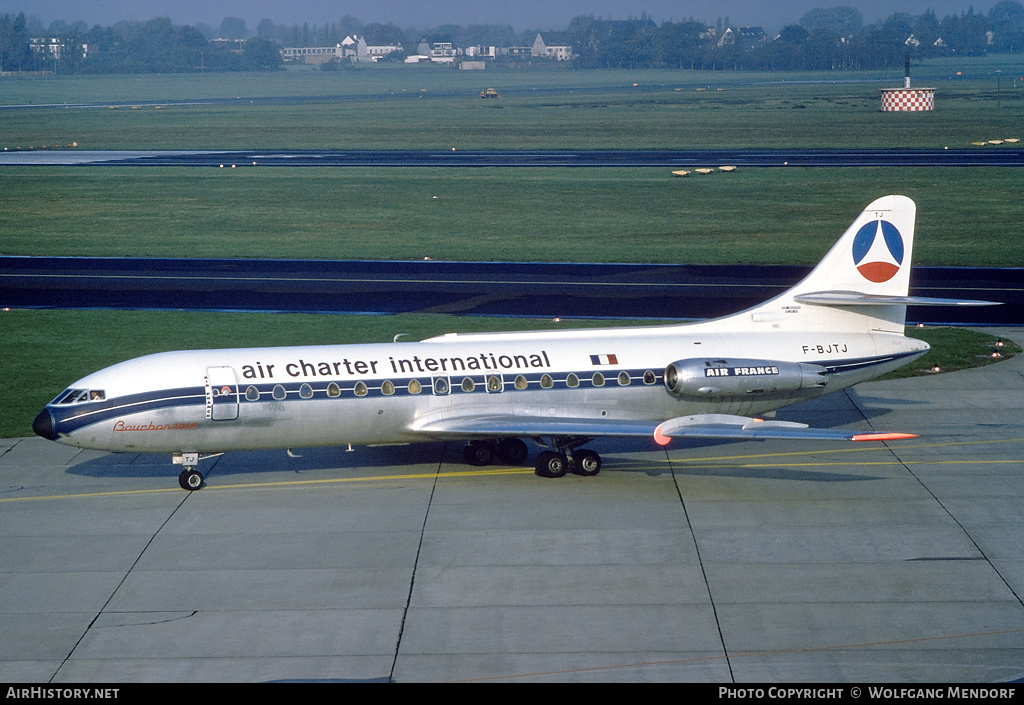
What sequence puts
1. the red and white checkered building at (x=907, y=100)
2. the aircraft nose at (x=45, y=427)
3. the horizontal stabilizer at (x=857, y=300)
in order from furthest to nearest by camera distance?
1. the red and white checkered building at (x=907, y=100)
2. the horizontal stabilizer at (x=857, y=300)
3. the aircraft nose at (x=45, y=427)

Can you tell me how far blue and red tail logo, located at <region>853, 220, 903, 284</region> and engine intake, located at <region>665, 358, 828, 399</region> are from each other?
3862 millimetres

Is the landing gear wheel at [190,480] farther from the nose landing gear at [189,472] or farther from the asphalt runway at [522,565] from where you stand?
the asphalt runway at [522,565]

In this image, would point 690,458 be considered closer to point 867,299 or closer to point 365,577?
point 867,299

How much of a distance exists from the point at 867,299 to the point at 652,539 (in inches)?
399

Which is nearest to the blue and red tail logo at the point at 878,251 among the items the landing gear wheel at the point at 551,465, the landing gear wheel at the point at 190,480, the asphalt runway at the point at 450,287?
the landing gear wheel at the point at 551,465

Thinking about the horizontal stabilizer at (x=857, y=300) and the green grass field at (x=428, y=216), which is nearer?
the horizontal stabilizer at (x=857, y=300)

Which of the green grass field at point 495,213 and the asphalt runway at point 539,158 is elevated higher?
the asphalt runway at point 539,158

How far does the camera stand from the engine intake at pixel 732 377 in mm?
28953

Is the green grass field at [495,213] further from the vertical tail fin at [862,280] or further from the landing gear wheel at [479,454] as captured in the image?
the landing gear wheel at [479,454]

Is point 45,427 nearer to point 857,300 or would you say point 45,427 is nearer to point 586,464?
point 586,464

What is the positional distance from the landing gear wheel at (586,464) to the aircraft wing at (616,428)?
37.6 inches

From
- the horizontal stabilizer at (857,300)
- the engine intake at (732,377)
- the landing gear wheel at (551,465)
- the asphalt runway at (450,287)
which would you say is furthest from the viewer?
the asphalt runway at (450,287)

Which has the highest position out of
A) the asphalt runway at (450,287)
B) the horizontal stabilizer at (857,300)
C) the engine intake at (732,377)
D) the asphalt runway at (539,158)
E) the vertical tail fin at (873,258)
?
the vertical tail fin at (873,258)

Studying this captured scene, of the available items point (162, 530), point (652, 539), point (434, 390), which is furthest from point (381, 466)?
point (652, 539)
